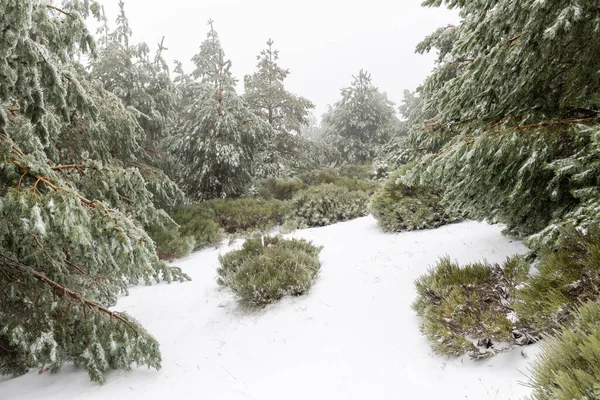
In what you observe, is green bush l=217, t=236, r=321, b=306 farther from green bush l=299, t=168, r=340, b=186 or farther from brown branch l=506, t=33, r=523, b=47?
green bush l=299, t=168, r=340, b=186

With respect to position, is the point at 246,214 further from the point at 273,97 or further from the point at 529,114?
the point at 273,97

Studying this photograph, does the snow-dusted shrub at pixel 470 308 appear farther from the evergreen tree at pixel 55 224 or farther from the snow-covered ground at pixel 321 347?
the evergreen tree at pixel 55 224

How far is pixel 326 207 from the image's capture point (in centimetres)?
966

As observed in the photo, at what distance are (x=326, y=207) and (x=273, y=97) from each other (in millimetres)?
9220

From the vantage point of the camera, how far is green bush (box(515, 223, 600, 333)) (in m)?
2.29

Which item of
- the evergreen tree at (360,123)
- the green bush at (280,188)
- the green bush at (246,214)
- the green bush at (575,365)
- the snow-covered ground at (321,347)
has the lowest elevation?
the snow-covered ground at (321,347)

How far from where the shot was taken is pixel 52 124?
3492 millimetres

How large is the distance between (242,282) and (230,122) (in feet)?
26.2

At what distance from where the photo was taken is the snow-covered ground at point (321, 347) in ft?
9.12

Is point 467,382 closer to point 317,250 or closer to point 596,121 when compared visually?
point 596,121

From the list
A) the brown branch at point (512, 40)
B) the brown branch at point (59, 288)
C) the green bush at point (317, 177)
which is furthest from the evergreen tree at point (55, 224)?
→ the green bush at point (317, 177)

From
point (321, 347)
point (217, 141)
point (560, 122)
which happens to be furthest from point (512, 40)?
point (217, 141)

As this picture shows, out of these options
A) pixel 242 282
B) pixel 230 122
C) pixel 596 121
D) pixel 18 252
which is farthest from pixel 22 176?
pixel 230 122

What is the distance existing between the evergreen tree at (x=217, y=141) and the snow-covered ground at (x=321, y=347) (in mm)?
6516
